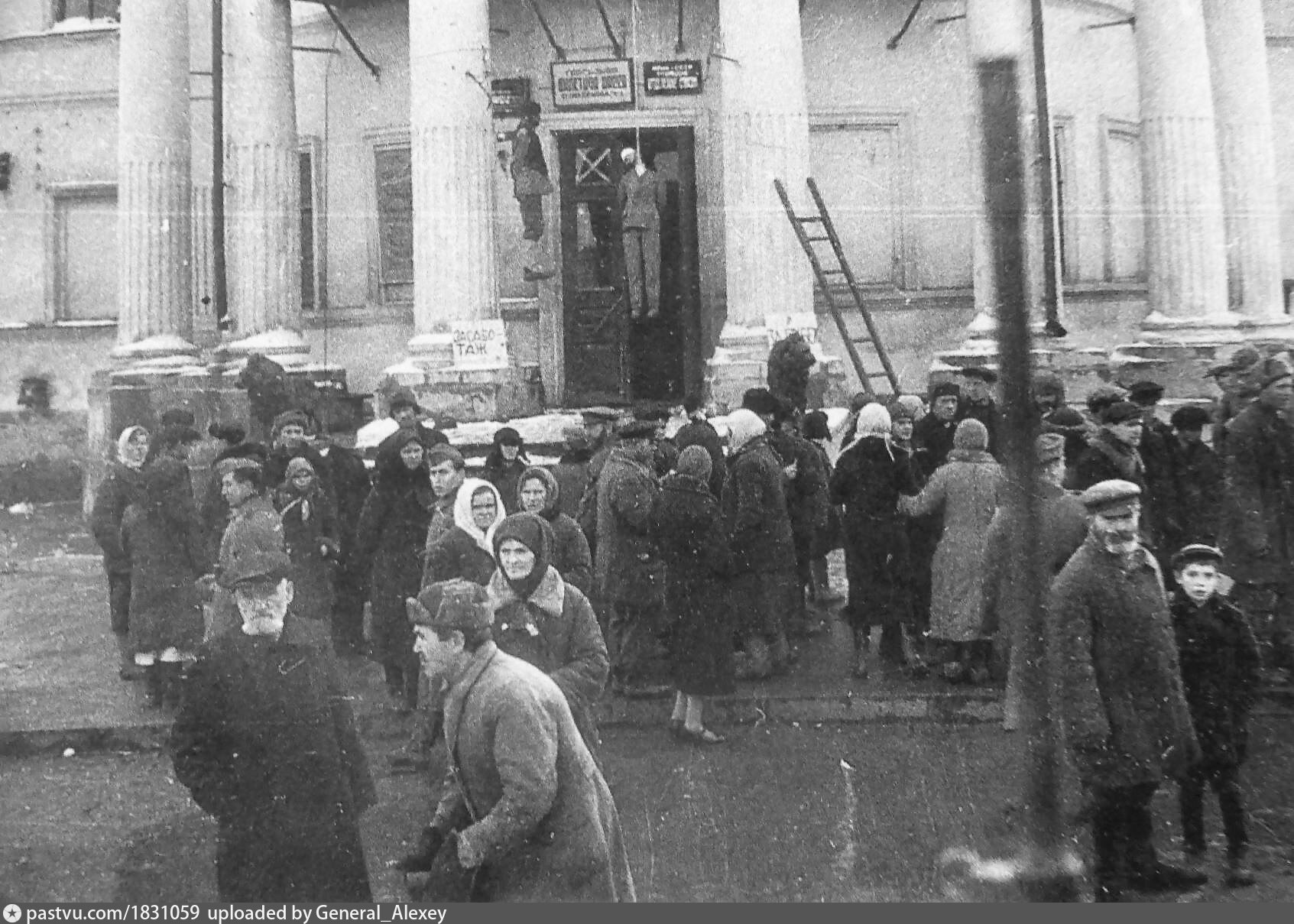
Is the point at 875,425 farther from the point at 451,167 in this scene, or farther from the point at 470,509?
the point at 451,167

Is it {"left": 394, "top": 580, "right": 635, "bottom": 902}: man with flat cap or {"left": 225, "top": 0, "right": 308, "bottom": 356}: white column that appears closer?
{"left": 394, "top": 580, "right": 635, "bottom": 902}: man with flat cap

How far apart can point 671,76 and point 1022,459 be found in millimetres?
→ 12201

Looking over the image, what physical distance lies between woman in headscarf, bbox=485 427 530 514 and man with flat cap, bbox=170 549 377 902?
13.3ft

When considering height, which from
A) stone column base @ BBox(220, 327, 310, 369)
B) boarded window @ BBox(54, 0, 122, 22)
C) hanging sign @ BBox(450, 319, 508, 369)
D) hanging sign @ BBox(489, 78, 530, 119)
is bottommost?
hanging sign @ BBox(450, 319, 508, 369)

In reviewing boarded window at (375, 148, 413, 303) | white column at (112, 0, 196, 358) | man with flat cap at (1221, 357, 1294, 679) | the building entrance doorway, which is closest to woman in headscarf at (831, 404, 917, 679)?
man with flat cap at (1221, 357, 1294, 679)

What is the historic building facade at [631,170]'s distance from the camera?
42.1 feet

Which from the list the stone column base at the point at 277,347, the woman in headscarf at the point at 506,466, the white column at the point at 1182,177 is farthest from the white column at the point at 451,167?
the white column at the point at 1182,177

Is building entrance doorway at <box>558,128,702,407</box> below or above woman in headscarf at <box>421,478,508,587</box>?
above

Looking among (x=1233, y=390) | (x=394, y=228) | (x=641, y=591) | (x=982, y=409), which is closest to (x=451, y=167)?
(x=394, y=228)

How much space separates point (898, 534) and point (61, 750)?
5.10 metres

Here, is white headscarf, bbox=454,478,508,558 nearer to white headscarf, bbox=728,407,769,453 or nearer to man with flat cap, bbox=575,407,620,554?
man with flat cap, bbox=575,407,620,554

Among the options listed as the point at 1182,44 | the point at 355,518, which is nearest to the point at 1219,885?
the point at 355,518

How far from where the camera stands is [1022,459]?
7.99 ft

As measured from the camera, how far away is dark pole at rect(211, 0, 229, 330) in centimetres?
1356
